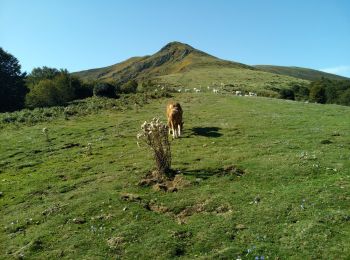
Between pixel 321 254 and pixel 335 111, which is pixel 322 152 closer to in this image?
pixel 321 254

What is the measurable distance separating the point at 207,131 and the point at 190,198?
1316 centimetres

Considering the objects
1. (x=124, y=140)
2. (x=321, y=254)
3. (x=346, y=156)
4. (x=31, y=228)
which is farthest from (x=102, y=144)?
(x=321, y=254)

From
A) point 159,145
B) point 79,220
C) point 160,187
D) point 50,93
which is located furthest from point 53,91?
point 79,220

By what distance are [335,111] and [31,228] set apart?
29.5 metres

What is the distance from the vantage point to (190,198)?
52.6 feet

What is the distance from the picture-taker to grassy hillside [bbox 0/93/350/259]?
1270 cm

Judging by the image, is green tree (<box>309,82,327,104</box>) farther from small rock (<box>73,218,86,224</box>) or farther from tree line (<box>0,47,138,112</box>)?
small rock (<box>73,218,86,224</box>)

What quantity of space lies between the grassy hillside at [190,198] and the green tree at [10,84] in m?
38.5

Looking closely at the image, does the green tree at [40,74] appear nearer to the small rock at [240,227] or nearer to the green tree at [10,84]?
the green tree at [10,84]

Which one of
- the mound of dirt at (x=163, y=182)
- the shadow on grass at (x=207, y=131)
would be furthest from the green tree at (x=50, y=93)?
the mound of dirt at (x=163, y=182)

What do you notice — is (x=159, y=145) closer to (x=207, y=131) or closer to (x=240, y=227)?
(x=240, y=227)

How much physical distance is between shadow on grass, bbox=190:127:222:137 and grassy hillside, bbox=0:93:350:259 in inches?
2.7

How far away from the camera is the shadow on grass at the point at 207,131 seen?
2762cm

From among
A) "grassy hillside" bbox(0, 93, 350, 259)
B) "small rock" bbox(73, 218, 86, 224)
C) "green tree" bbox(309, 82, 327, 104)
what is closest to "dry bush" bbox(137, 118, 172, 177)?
"grassy hillside" bbox(0, 93, 350, 259)
